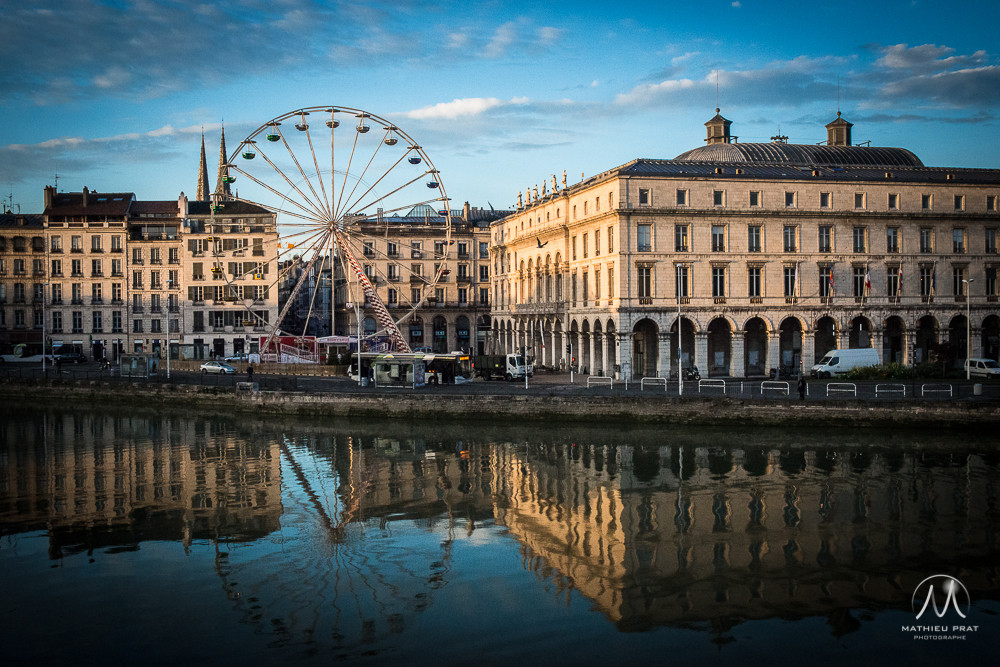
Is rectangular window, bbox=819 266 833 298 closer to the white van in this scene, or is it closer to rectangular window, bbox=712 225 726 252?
the white van

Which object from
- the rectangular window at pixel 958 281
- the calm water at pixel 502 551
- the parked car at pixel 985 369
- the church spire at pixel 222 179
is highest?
the church spire at pixel 222 179

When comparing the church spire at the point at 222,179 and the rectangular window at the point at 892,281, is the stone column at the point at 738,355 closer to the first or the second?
the rectangular window at the point at 892,281

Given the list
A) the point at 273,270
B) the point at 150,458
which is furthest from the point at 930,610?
the point at 273,270

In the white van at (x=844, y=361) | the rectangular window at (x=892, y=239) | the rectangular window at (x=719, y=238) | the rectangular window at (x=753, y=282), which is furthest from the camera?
the rectangular window at (x=892, y=239)

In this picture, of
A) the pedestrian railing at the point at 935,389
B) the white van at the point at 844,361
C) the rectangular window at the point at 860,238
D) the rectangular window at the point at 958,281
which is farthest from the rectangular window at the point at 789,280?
the rectangular window at the point at 958,281

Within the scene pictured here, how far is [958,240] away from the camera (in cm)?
6525

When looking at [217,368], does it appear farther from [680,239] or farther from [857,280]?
[857,280]

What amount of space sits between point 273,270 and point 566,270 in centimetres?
3400

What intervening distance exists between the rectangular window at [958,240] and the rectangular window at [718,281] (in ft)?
62.3

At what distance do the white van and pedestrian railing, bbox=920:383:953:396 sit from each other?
6.74 m

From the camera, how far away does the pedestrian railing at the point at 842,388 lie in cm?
4900

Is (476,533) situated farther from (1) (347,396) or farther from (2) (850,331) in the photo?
(2) (850,331)

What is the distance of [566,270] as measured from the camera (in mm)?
72062

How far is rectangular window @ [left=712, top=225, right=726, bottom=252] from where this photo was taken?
61594 millimetres
